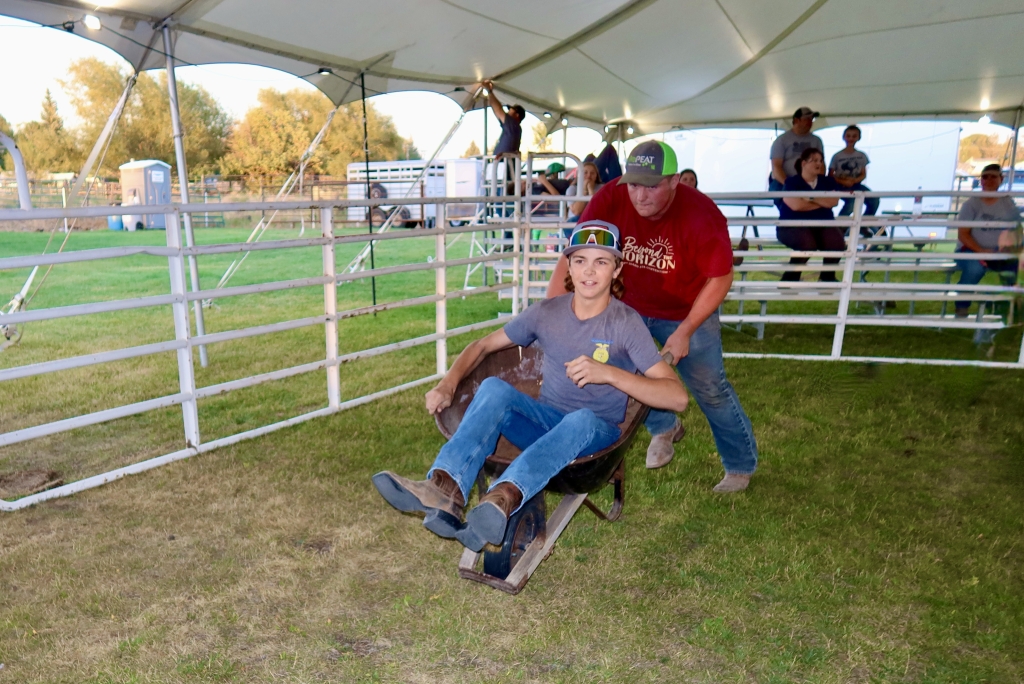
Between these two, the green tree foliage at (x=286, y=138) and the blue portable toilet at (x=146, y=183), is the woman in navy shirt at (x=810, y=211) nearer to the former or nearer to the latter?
the blue portable toilet at (x=146, y=183)

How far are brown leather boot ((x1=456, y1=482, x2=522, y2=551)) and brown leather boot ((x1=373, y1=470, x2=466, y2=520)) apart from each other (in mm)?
101

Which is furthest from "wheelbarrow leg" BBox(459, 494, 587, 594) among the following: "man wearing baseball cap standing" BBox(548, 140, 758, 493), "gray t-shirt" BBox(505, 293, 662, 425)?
"man wearing baseball cap standing" BBox(548, 140, 758, 493)

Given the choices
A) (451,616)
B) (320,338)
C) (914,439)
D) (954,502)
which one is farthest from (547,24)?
(451,616)

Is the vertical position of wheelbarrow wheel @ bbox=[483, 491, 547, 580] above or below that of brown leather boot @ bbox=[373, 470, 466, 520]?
below

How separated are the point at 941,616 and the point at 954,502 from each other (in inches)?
51.3

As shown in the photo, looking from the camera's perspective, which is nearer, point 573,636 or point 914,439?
point 573,636

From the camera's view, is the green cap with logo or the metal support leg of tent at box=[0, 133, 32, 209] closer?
the green cap with logo

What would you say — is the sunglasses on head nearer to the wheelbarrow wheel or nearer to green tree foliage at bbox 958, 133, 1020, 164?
the wheelbarrow wheel

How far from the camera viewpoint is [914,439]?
187 inches

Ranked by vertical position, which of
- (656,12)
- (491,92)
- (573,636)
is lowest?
(573,636)

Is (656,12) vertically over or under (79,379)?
over

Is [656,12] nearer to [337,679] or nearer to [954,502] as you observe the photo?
[954,502]

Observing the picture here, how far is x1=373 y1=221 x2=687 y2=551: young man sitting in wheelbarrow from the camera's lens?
2529 mm

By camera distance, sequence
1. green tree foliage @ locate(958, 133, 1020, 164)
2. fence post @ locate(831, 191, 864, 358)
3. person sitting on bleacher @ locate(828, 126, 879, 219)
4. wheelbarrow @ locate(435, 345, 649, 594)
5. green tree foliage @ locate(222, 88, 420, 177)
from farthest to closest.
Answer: green tree foliage @ locate(222, 88, 420, 177), green tree foliage @ locate(958, 133, 1020, 164), person sitting on bleacher @ locate(828, 126, 879, 219), fence post @ locate(831, 191, 864, 358), wheelbarrow @ locate(435, 345, 649, 594)
